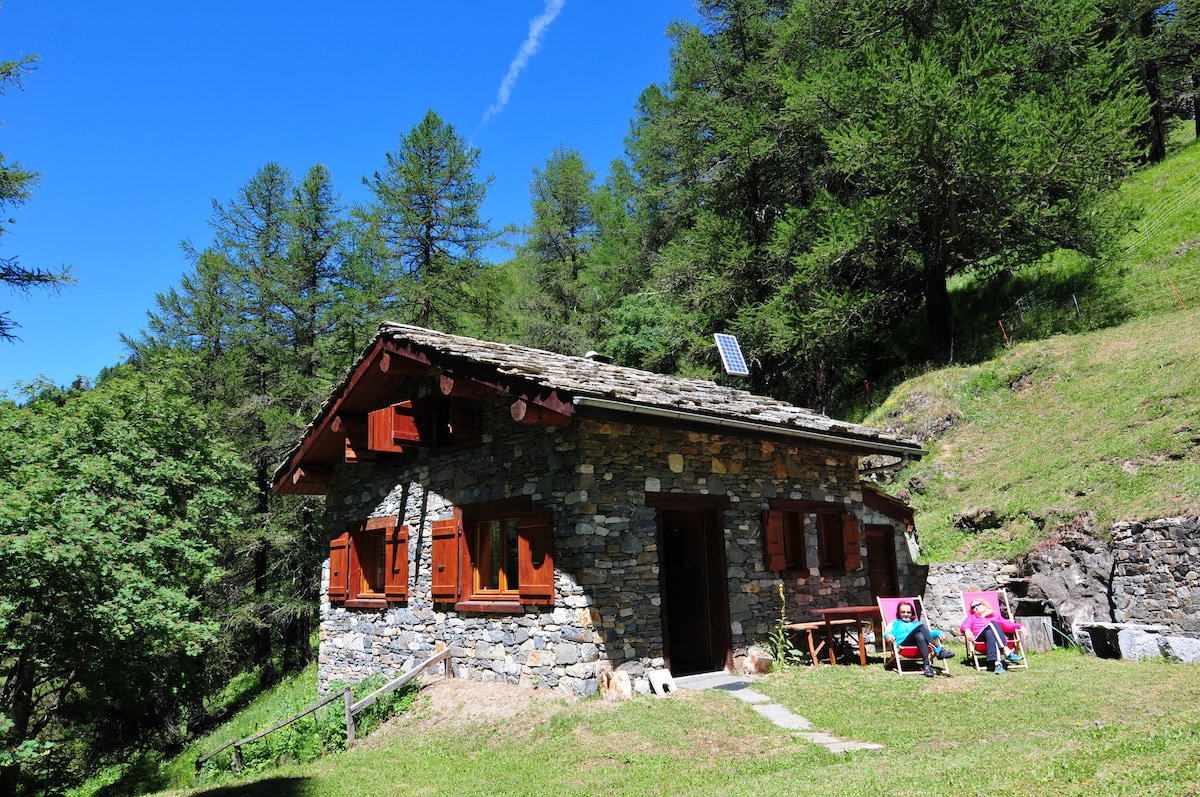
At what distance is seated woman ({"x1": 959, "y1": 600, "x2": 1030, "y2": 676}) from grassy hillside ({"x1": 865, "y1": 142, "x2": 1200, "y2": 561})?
3.23 m

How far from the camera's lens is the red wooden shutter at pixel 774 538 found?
10.5 meters

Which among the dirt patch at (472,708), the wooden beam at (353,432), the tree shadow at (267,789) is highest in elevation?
the wooden beam at (353,432)

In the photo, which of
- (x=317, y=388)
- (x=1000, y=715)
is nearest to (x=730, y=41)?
(x=317, y=388)

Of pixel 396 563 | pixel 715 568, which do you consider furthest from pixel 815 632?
pixel 396 563

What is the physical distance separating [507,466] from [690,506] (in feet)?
8.22

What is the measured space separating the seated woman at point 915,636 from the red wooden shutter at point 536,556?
468 cm

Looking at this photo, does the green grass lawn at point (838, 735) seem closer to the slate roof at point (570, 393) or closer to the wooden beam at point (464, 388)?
the slate roof at point (570, 393)

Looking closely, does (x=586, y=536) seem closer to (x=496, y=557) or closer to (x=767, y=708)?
(x=496, y=557)

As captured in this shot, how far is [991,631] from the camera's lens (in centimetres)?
968

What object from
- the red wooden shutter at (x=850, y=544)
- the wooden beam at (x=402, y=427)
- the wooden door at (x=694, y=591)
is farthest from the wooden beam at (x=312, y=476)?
the red wooden shutter at (x=850, y=544)

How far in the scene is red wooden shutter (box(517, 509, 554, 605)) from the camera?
873 cm

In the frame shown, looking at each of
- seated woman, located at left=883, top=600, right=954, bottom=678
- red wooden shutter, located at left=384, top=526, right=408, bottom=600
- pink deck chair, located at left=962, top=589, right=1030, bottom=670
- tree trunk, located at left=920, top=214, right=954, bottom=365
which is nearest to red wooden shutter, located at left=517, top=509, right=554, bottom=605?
red wooden shutter, located at left=384, top=526, right=408, bottom=600

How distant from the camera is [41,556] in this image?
A: 8.05 m

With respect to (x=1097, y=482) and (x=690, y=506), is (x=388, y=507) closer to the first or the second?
(x=690, y=506)
